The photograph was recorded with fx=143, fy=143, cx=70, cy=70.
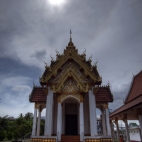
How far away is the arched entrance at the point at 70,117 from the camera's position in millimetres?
12297

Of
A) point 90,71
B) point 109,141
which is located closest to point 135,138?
point 109,141

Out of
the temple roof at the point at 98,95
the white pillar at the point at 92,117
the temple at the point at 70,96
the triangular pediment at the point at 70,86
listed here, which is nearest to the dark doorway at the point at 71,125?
the temple at the point at 70,96

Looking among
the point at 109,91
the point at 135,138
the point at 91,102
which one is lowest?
Result: the point at 135,138

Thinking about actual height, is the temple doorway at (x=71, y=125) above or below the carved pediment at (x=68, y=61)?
below

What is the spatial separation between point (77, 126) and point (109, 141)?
315 centimetres

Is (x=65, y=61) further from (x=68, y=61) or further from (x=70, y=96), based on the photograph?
(x=70, y=96)

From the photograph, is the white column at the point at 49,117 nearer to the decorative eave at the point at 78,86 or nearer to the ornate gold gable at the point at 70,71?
the ornate gold gable at the point at 70,71

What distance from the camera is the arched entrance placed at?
484 inches

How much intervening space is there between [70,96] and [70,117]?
3.63 m

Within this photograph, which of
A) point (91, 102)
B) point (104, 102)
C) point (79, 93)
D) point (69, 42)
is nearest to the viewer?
A: point (79, 93)

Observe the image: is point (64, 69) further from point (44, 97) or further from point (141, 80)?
point (141, 80)

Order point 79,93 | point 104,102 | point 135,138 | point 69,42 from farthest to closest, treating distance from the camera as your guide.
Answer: point 135,138 < point 69,42 < point 104,102 < point 79,93

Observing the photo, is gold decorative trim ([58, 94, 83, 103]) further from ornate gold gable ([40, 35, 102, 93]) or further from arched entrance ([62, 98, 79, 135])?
arched entrance ([62, 98, 79, 135])

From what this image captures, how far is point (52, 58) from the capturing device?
44.8 feet
